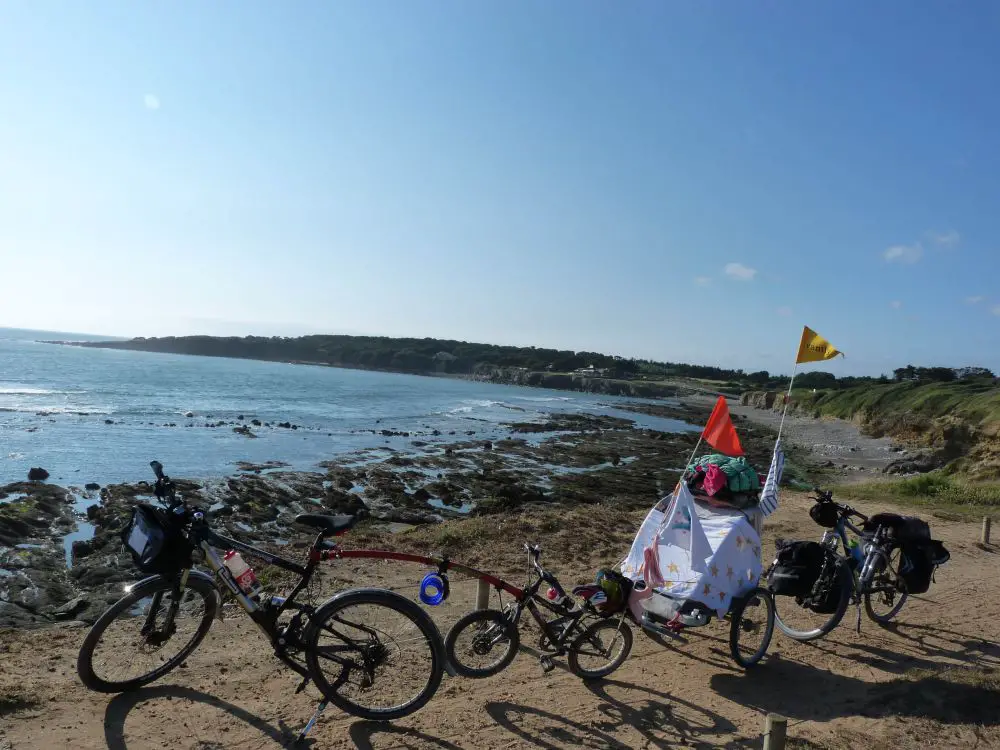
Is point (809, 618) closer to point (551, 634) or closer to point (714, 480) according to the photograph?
point (714, 480)

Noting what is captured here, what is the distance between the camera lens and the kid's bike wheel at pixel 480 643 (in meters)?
5.05

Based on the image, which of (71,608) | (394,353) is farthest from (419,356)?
(71,608)

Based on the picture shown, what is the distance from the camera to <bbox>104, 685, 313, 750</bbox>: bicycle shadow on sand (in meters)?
4.17

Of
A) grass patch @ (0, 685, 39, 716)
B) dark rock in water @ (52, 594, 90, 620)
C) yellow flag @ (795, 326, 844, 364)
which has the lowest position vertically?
dark rock in water @ (52, 594, 90, 620)

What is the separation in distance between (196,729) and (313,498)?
15.8 m

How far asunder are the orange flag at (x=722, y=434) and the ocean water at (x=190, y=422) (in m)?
20.3

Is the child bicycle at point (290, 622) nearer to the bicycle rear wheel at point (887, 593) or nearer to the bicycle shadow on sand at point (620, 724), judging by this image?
the bicycle shadow on sand at point (620, 724)

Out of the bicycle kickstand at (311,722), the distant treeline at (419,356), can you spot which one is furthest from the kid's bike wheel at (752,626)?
the distant treeline at (419,356)

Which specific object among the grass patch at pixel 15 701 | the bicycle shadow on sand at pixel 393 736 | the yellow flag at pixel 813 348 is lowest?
the grass patch at pixel 15 701

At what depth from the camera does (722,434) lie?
6.46 m

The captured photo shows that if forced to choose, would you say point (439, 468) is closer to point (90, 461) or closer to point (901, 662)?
point (90, 461)

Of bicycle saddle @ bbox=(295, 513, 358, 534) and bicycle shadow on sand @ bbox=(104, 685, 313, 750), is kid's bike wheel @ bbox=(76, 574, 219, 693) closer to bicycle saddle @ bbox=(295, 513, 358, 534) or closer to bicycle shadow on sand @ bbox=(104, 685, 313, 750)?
bicycle shadow on sand @ bbox=(104, 685, 313, 750)

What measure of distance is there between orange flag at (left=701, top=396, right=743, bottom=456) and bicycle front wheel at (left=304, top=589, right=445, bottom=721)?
3.46 meters

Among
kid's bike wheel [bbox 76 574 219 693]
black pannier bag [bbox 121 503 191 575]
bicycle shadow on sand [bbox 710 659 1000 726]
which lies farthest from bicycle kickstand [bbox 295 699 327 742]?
bicycle shadow on sand [bbox 710 659 1000 726]
